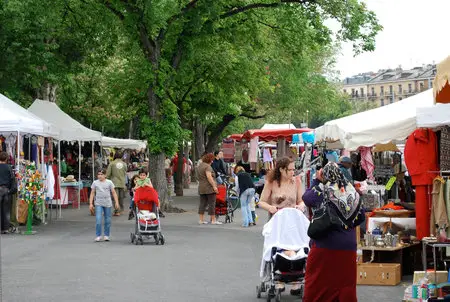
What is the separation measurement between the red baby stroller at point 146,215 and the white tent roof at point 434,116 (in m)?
7.60

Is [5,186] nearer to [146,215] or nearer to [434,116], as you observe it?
[146,215]

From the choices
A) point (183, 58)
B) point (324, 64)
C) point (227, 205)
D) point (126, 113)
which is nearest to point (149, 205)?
point (227, 205)

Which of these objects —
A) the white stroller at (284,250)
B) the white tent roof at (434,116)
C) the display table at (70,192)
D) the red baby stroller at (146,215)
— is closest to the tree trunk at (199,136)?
the display table at (70,192)

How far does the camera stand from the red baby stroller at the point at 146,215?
1853 cm

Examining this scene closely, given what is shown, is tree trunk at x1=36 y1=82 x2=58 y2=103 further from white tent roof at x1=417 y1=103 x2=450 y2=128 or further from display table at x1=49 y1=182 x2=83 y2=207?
white tent roof at x1=417 y1=103 x2=450 y2=128

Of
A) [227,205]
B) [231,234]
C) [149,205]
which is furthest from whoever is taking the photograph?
[227,205]

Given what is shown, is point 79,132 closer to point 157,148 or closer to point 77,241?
point 157,148

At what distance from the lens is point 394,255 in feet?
45.0

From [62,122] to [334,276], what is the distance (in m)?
23.1

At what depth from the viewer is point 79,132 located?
99.6ft

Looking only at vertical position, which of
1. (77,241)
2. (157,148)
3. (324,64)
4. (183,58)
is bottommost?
(77,241)

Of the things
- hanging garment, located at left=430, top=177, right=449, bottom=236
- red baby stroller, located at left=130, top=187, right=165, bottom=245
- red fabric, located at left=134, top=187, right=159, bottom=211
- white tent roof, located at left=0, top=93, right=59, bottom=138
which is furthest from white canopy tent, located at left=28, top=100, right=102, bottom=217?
hanging garment, located at left=430, top=177, right=449, bottom=236

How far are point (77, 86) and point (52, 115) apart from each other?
572 inches

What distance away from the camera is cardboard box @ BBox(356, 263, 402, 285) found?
42.1 ft
